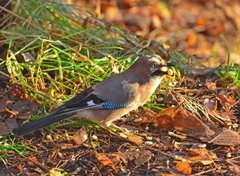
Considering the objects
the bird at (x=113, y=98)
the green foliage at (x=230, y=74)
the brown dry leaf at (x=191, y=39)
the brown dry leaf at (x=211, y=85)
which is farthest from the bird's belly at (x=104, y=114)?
the brown dry leaf at (x=191, y=39)

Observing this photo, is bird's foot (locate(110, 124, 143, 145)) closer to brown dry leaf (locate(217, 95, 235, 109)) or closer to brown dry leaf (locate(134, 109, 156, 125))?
brown dry leaf (locate(134, 109, 156, 125))

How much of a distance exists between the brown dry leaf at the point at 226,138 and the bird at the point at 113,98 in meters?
0.53

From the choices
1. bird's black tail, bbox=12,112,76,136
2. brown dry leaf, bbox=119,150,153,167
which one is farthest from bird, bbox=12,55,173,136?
brown dry leaf, bbox=119,150,153,167

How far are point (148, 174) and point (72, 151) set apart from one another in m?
0.56

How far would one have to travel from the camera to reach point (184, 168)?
4.65m

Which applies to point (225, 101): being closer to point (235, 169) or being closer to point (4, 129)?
point (235, 169)

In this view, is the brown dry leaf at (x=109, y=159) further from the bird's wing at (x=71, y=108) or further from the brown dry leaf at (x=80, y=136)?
the bird's wing at (x=71, y=108)

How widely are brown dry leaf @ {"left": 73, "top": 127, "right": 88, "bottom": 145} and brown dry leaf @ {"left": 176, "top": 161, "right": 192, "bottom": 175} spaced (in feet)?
2.26

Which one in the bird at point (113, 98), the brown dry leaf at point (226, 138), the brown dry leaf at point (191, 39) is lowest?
the brown dry leaf at point (191, 39)

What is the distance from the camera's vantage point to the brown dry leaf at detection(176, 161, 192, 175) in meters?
4.63

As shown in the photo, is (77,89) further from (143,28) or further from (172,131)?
(143,28)

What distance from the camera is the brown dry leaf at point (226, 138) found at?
5.02m

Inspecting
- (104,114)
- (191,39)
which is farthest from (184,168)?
(191,39)

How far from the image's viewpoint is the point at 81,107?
5.00 meters
